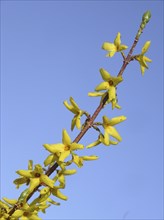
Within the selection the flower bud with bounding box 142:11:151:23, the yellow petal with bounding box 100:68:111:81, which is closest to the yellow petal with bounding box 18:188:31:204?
the yellow petal with bounding box 100:68:111:81

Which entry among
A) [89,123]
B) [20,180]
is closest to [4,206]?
[20,180]

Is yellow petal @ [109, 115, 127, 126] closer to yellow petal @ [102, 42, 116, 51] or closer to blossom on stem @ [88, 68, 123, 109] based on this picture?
blossom on stem @ [88, 68, 123, 109]

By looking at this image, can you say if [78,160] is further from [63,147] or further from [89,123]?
[89,123]

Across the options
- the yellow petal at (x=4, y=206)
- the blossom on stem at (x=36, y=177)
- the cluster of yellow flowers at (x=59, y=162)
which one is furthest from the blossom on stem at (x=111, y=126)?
the yellow petal at (x=4, y=206)

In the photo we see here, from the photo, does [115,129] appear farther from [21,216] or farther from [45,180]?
[21,216]

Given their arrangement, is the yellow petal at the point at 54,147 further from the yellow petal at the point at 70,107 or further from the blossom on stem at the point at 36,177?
the yellow petal at the point at 70,107

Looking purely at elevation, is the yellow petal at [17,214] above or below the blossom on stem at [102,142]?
below

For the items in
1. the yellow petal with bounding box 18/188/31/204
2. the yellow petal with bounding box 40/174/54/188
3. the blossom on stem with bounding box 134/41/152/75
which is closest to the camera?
the yellow petal with bounding box 18/188/31/204
